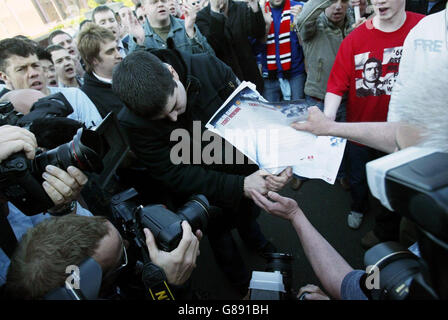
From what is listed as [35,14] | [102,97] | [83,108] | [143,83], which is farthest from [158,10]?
[35,14]

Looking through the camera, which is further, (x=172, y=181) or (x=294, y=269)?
(x=294, y=269)

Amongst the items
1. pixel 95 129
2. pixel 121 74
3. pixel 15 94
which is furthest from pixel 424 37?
pixel 15 94

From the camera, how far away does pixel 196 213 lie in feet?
4.12

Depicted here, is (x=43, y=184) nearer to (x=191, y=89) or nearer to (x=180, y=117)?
(x=180, y=117)

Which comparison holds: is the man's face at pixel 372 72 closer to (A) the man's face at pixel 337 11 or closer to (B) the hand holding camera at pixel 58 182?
(A) the man's face at pixel 337 11

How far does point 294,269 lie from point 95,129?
6.24ft

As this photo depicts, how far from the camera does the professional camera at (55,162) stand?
3.34 ft

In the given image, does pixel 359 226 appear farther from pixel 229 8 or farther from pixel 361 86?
pixel 229 8

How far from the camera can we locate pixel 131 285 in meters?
1.18

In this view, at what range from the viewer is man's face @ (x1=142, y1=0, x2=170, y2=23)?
2.97m

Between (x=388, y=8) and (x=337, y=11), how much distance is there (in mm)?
758

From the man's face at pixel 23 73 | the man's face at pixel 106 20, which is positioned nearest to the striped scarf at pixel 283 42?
the man's face at pixel 106 20

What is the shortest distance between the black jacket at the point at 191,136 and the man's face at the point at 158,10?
62.7 inches

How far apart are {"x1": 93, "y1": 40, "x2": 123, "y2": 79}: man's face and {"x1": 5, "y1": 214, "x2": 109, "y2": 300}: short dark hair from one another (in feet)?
5.59
